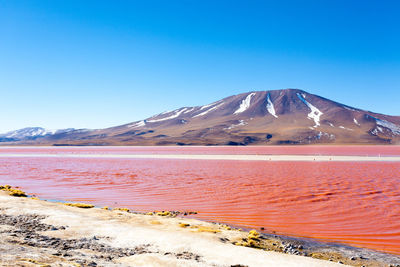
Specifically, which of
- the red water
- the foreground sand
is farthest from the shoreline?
the red water

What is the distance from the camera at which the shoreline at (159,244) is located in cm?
747

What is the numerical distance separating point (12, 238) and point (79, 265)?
342cm

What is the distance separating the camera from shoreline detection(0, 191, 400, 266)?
7.47 m

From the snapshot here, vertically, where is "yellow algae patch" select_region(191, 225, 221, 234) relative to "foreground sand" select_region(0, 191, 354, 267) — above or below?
below

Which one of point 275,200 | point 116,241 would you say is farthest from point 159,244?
point 275,200

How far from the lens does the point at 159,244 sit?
29.8 feet

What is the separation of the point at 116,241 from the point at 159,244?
143cm

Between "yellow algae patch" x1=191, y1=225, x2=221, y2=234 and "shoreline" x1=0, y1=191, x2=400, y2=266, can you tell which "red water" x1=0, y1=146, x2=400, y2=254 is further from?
"yellow algae patch" x1=191, y1=225, x2=221, y2=234

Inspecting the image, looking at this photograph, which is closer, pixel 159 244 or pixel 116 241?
pixel 159 244

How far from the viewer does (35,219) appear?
11.6 meters

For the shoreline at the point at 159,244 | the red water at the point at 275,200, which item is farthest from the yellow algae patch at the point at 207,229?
the red water at the point at 275,200

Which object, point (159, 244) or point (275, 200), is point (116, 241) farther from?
point (275, 200)

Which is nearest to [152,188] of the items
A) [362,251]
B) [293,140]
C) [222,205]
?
[222,205]

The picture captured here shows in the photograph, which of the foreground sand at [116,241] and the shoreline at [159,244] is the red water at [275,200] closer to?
the shoreline at [159,244]
